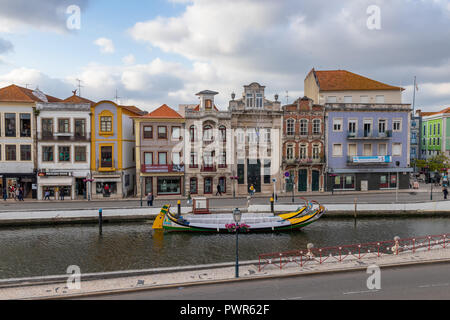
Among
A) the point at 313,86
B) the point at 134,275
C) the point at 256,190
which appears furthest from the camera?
the point at 313,86

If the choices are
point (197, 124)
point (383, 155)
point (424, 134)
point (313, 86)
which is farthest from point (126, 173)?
point (424, 134)

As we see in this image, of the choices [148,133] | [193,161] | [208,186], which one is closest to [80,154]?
[148,133]

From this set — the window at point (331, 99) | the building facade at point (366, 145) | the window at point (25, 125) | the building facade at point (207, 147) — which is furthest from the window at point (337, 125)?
the window at point (25, 125)

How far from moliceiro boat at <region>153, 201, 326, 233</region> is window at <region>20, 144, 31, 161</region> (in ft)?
73.5

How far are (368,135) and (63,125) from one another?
42.1 meters

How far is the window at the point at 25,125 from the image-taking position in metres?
40.2

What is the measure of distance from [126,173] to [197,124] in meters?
11.8

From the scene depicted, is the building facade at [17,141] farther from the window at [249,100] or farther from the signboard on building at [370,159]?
the signboard on building at [370,159]

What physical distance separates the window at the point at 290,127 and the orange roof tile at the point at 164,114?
15.2 m

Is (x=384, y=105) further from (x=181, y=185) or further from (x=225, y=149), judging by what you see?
(x=181, y=185)

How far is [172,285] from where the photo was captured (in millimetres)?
15430

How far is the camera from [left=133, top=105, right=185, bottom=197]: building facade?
4216 cm

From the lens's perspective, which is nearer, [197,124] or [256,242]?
[256,242]

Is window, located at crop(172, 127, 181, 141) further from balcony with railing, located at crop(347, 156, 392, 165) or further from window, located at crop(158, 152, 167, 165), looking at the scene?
balcony with railing, located at crop(347, 156, 392, 165)
